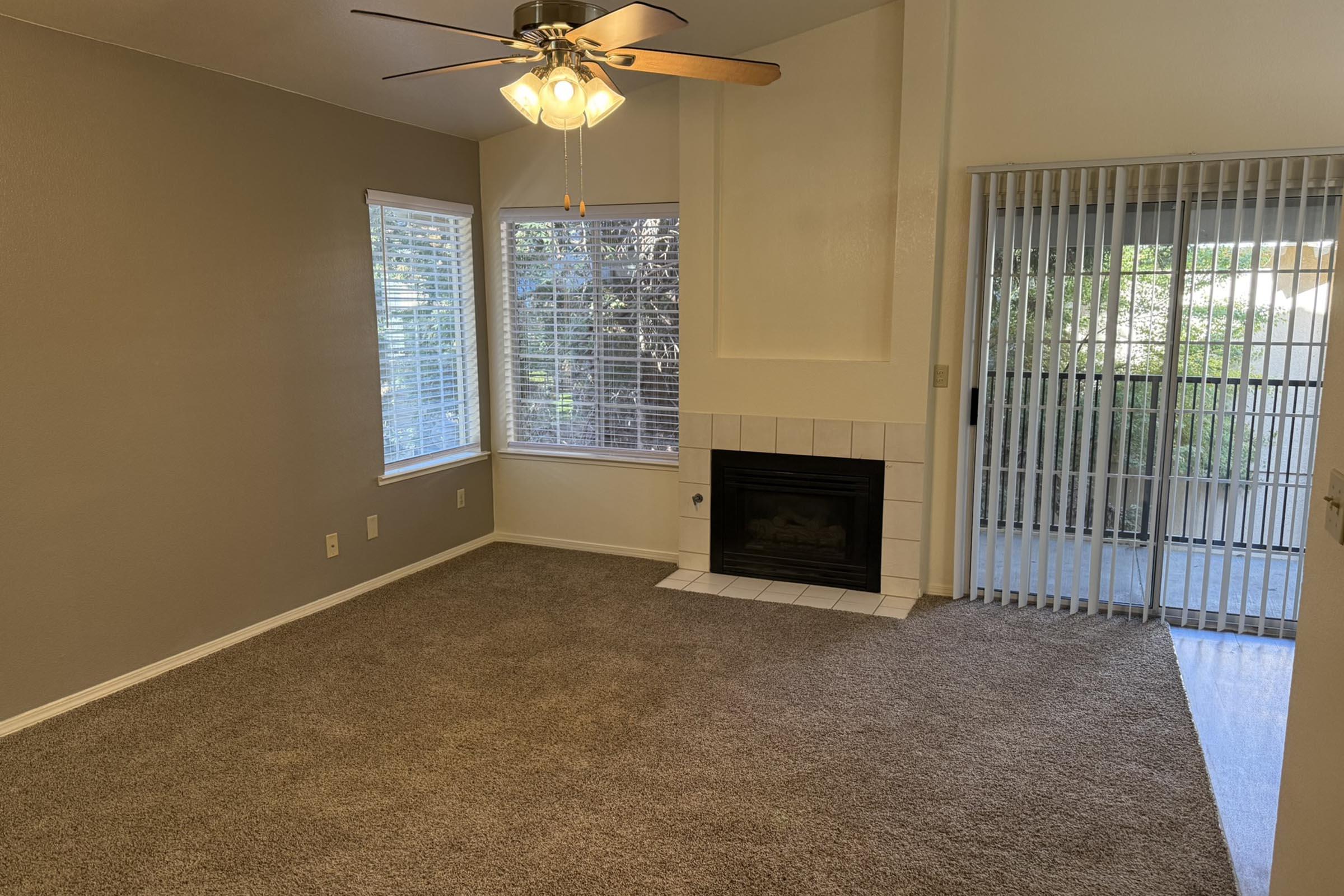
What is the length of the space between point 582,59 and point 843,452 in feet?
8.31

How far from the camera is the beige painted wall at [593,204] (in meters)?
4.77

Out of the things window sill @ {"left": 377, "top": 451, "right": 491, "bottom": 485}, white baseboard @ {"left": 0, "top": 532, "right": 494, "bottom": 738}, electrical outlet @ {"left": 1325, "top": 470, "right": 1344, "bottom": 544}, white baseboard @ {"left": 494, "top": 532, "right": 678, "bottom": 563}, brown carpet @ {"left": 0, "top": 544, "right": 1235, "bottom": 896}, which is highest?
electrical outlet @ {"left": 1325, "top": 470, "right": 1344, "bottom": 544}

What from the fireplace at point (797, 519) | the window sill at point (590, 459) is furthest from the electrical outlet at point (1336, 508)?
the window sill at point (590, 459)

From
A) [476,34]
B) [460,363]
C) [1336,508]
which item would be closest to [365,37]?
[476,34]

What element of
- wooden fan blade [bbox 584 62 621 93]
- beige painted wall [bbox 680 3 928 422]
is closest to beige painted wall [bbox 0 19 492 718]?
beige painted wall [bbox 680 3 928 422]

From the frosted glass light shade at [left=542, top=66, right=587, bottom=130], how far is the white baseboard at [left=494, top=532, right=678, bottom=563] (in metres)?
3.03

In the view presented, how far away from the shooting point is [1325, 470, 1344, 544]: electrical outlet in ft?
4.84

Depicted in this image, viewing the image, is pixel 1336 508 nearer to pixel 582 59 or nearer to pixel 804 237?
pixel 582 59

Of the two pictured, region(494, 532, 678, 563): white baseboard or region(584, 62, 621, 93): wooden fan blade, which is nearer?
region(584, 62, 621, 93): wooden fan blade

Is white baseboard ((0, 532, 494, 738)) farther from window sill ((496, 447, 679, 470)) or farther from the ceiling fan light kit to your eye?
the ceiling fan light kit

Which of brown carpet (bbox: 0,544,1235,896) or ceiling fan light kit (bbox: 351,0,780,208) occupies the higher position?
ceiling fan light kit (bbox: 351,0,780,208)

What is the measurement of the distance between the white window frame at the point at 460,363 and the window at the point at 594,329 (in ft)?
0.70

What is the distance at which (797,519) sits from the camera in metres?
4.63

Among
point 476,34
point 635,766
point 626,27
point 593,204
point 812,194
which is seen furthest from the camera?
point 593,204
